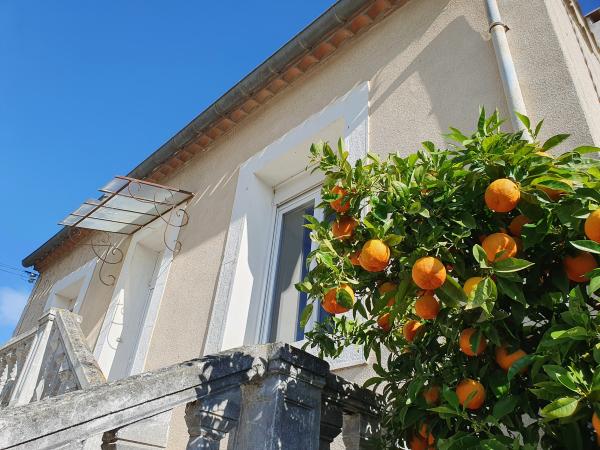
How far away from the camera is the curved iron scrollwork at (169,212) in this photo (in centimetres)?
550

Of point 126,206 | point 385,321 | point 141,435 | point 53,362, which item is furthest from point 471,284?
point 126,206

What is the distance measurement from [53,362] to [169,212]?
96.1 inches

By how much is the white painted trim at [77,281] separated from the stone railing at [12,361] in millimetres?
1254

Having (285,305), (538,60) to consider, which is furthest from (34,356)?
(538,60)

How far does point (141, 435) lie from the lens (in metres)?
1.58

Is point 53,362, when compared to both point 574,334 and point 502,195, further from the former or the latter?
point 574,334

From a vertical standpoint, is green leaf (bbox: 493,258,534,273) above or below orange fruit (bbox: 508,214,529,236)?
below

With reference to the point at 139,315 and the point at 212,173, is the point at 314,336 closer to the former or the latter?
the point at 212,173

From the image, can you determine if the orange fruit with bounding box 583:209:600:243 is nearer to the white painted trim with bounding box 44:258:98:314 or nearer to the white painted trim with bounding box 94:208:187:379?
the white painted trim with bounding box 94:208:187:379

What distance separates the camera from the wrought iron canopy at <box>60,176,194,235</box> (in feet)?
18.2

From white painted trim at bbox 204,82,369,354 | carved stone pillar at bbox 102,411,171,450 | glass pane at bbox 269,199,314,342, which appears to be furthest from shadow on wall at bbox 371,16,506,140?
carved stone pillar at bbox 102,411,171,450

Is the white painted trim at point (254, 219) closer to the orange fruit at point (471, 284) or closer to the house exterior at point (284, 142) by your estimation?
the house exterior at point (284, 142)

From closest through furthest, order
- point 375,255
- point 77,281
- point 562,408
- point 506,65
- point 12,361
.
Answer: point 562,408
point 375,255
point 506,65
point 12,361
point 77,281

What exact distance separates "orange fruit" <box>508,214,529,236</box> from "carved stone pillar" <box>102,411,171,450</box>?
133cm
